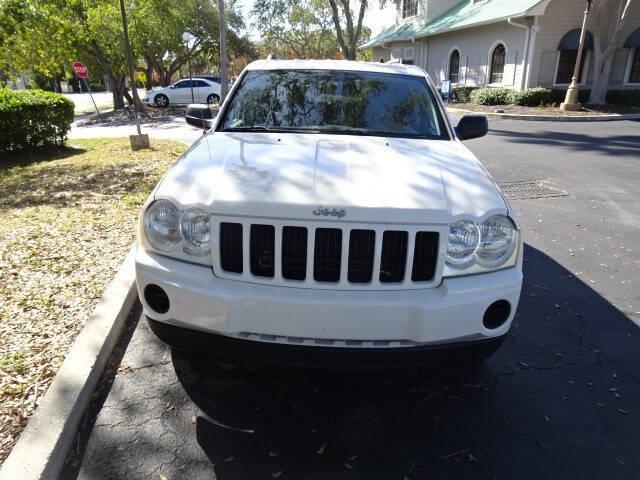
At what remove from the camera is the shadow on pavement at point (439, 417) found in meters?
2.24

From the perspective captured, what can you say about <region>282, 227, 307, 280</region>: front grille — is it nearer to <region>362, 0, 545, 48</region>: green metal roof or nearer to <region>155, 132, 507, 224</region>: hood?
<region>155, 132, 507, 224</region>: hood

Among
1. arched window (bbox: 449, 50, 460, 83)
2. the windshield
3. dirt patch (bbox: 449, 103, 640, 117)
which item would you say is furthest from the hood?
arched window (bbox: 449, 50, 460, 83)

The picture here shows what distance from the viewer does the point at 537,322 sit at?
11.6 ft

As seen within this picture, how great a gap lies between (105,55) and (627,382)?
25.3 meters

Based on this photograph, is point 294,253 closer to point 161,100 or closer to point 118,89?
point 118,89

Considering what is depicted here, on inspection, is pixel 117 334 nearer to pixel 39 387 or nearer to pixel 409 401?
pixel 39 387

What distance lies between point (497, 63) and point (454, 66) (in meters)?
4.10

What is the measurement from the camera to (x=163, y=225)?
93.6 inches

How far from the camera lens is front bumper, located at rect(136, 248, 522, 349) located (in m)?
2.17

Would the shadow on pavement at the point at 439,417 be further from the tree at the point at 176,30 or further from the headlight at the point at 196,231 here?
the tree at the point at 176,30

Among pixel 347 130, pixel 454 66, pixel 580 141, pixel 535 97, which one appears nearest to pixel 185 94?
pixel 454 66

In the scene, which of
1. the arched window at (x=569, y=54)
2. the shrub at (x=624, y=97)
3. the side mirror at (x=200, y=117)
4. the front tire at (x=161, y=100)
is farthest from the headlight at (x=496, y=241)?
the front tire at (x=161, y=100)

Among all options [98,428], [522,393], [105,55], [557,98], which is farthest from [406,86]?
[105,55]

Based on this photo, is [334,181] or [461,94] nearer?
[334,181]
